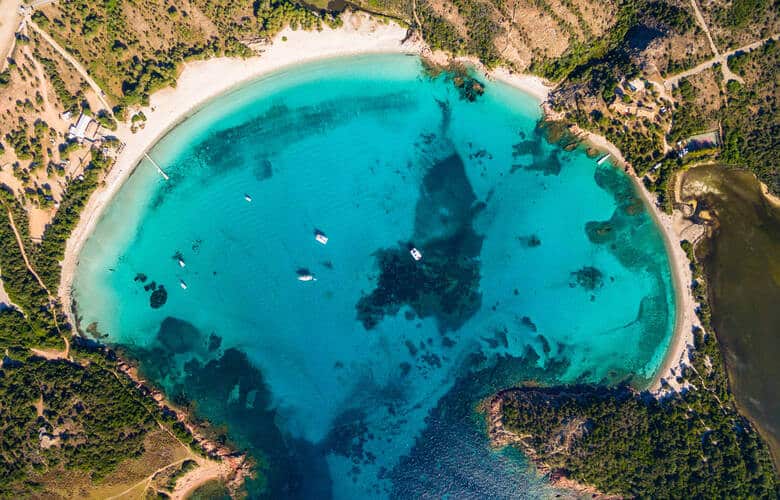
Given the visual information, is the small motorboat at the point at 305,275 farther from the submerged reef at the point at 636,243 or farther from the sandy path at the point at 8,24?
the sandy path at the point at 8,24

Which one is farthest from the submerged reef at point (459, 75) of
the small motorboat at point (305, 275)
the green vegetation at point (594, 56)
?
the small motorboat at point (305, 275)

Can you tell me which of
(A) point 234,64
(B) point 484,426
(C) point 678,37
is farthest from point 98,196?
(C) point 678,37

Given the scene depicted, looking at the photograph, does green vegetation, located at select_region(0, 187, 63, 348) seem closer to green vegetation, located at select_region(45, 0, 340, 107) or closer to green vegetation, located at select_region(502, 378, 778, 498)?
green vegetation, located at select_region(45, 0, 340, 107)

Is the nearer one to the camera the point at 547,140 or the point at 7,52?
the point at 7,52

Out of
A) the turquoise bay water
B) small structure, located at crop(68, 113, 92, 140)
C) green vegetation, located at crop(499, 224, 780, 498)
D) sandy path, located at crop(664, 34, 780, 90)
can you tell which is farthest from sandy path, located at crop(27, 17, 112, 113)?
sandy path, located at crop(664, 34, 780, 90)

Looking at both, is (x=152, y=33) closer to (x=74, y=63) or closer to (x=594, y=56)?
(x=74, y=63)

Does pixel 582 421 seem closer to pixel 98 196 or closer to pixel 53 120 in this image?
pixel 98 196
